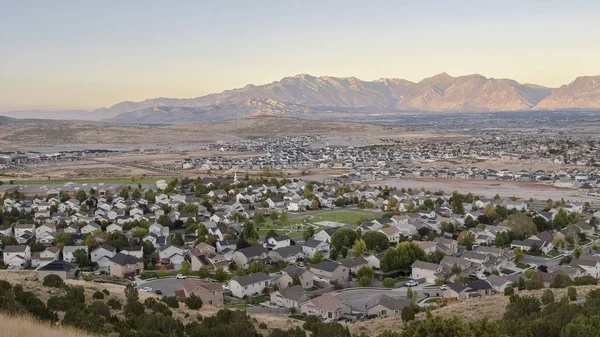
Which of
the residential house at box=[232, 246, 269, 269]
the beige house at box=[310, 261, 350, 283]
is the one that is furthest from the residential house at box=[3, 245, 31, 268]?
the beige house at box=[310, 261, 350, 283]

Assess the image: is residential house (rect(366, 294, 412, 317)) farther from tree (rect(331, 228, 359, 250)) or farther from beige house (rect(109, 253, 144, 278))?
beige house (rect(109, 253, 144, 278))

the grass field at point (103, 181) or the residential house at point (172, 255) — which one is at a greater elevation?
the grass field at point (103, 181)

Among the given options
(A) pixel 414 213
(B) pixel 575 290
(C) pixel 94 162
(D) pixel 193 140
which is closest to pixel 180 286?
(B) pixel 575 290

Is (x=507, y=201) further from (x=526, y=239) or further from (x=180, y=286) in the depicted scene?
(x=180, y=286)

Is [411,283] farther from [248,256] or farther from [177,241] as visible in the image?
[177,241]

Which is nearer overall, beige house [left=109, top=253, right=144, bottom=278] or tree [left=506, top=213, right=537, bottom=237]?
beige house [left=109, top=253, right=144, bottom=278]

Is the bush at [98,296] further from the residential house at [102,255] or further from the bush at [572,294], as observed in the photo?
the bush at [572,294]

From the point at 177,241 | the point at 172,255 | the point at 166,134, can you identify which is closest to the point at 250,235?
the point at 177,241

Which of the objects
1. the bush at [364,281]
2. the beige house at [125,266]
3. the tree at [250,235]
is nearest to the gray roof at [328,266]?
the bush at [364,281]
